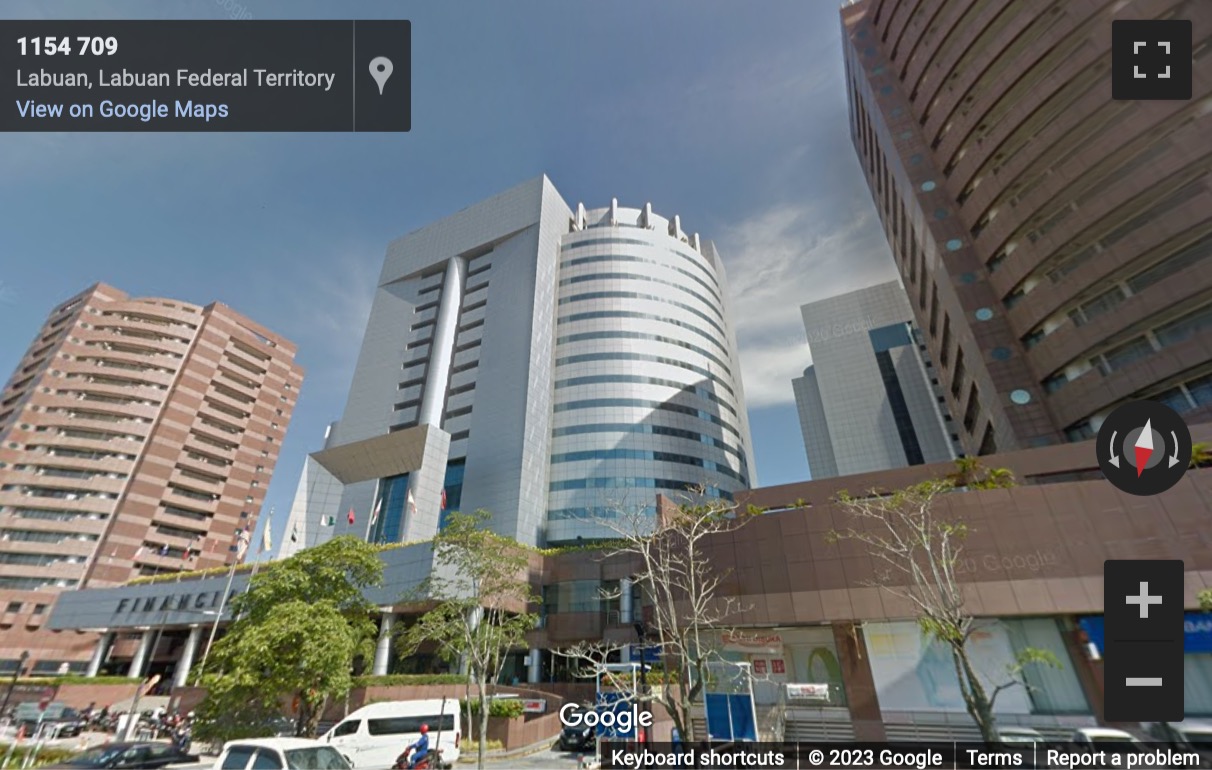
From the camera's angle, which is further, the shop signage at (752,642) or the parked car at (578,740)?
the shop signage at (752,642)

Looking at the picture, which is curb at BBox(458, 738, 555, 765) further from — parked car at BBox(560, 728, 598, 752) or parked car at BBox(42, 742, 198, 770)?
parked car at BBox(42, 742, 198, 770)

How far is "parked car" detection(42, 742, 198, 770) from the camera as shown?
17797 millimetres

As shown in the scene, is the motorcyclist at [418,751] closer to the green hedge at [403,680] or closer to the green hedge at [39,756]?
the green hedge at [403,680]

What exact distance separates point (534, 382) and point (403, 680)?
119 feet

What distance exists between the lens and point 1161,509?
66.0ft

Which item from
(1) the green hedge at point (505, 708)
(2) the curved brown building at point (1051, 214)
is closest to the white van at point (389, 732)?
(1) the green hedge at point (505, 708)

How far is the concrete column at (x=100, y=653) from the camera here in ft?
166

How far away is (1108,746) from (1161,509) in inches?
458

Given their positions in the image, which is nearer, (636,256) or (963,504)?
(963,504)

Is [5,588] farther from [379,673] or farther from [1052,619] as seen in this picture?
[1052,619]

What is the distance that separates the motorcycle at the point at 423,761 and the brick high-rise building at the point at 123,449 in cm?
5249

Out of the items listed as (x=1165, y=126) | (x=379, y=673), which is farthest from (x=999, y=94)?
(x=379, y=673)

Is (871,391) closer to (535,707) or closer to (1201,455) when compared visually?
(1201,455)

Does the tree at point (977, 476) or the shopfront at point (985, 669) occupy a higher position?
the tree at point (977, 476)
